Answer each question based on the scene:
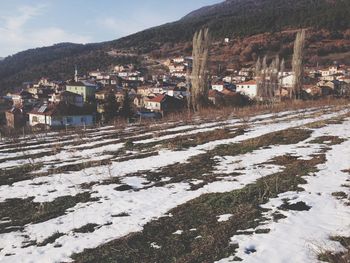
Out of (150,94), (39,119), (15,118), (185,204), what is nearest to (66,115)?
(39,119)

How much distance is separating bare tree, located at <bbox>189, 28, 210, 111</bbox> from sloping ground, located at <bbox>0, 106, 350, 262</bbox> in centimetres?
2159

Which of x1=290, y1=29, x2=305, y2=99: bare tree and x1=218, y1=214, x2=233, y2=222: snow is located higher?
x1=290, y1=29, x2=305, y2=99: bare tree

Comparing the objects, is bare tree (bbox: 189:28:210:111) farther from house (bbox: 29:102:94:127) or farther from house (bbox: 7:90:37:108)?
house (bbox: 7:90:37:108)

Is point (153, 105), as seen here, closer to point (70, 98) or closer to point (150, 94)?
point (150, 94)

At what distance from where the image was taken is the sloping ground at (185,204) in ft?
20.5

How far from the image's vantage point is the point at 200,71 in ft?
120

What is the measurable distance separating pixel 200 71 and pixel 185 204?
95.5ft

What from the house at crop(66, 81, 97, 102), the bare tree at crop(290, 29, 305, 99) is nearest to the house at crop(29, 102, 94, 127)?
the bare tree at crop(290, 29, 305, 99)

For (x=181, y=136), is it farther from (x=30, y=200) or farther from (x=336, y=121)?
(x=30, y=200)

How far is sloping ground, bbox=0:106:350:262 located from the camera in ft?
20.5

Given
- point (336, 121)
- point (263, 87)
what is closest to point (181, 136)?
point (336, 121)

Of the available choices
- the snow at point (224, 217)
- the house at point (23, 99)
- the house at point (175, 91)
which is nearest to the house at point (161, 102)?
the house at point (175, 91)

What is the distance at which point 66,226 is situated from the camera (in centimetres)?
769

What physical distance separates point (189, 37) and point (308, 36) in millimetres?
67719
